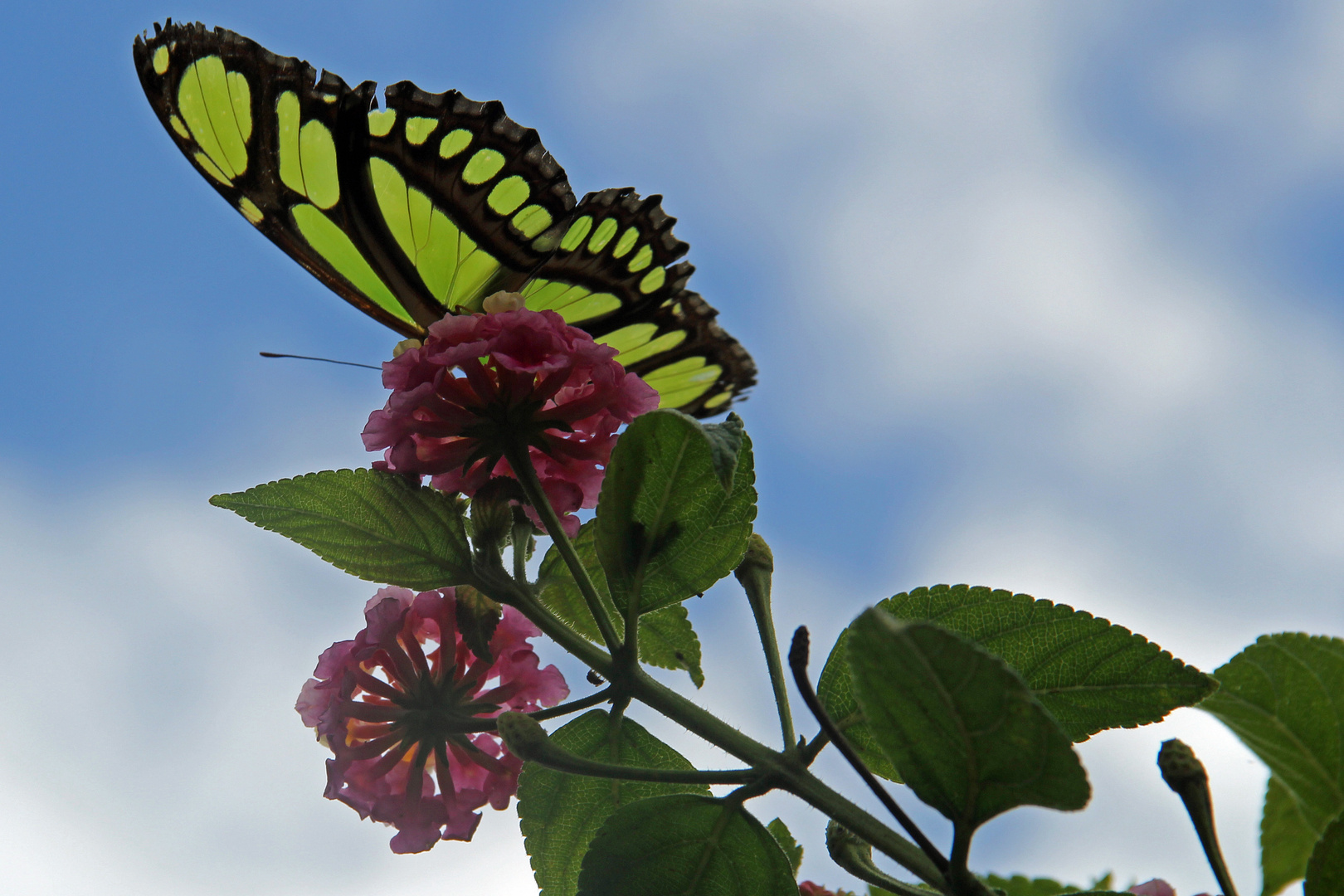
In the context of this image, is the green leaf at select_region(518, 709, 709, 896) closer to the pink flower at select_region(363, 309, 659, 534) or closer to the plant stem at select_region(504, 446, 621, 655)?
the plant stem at select_region(504, 446, 621, 655)

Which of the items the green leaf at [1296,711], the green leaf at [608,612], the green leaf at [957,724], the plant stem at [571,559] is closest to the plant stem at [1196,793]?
the green leaf at [957,724]

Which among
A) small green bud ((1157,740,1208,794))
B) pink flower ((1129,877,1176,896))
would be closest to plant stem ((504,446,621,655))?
small green bud ((1157,740,1208,794))

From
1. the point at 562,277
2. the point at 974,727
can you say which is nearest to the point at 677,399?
the point at 562,277

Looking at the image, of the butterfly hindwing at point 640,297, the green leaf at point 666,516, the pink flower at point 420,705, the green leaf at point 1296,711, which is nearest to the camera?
the green leaf at point 666,516

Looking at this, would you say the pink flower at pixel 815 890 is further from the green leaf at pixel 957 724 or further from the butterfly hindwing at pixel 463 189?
the butterfly hindwing at pixel 463 189

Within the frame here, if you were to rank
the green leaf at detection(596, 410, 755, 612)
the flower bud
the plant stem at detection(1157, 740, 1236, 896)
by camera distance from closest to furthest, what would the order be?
the plant stem at detection(1157, 740, 1236, 896) → the green leaf at detection(596, 410, 755, 612) → the flower bud
